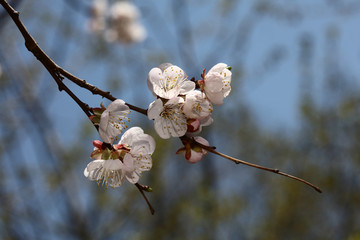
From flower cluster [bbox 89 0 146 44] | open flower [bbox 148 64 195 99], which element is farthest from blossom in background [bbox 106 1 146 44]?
open flower [bbox 148 64 195 99]

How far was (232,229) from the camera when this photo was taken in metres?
4.80

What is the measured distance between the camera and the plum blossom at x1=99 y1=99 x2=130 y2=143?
0.90 metres

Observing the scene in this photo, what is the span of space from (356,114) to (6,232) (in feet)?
12.9

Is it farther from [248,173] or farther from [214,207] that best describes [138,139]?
[248,173]

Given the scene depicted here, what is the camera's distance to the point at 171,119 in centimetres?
97

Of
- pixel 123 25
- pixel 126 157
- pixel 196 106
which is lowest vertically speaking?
pixel 126 157

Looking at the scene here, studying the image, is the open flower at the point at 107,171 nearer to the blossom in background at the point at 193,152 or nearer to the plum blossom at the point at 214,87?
the blossom in background at the point at 193,152

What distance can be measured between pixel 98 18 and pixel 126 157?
3340mm

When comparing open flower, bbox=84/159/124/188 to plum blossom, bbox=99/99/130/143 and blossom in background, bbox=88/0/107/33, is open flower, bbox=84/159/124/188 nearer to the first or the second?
plum blossom, bbox=99/99/130/143

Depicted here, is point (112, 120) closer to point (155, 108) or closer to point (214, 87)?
point (155, 108)

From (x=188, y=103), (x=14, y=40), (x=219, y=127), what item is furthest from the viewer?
(x=219, y=127)

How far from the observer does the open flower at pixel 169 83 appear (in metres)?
0.98

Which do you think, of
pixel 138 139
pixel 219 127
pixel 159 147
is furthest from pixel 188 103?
pixel 219 127

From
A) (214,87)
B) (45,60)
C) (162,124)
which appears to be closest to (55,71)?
(45,60)
